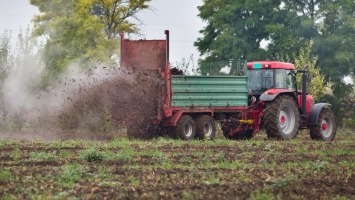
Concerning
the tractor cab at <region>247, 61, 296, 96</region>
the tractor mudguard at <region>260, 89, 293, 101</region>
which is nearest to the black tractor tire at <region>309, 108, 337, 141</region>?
the tractor cab at <region>247, 61, 296, 96</region>

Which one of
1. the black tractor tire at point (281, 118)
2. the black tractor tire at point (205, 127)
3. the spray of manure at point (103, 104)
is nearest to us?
the spray of manure at point (103, 104)

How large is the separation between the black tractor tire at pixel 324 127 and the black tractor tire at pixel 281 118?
133 cm

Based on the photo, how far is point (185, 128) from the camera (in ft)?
93.7

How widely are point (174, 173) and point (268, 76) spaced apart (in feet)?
47.8

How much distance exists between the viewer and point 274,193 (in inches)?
532

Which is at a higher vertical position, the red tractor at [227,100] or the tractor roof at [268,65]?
the tractor roof at [268,65]

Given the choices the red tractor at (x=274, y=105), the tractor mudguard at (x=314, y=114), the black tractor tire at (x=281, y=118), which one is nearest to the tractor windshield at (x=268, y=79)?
the red tractor at (x=274, y=105)

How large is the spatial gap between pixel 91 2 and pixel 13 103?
16699mm

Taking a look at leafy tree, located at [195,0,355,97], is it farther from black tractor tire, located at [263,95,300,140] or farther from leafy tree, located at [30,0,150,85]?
black tractor tire, located at [263,95,300,140]

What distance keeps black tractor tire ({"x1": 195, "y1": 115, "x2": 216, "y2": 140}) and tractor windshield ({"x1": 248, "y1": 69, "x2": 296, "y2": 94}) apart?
82.4 inches

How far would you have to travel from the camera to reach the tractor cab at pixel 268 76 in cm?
2973

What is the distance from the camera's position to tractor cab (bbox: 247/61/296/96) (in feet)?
97.6

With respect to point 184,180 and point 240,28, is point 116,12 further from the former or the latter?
point 184,180

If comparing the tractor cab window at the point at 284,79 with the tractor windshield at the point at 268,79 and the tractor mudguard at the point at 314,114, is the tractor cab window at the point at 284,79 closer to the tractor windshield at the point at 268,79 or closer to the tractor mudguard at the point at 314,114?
the tractor windshield at the point at 268,79
